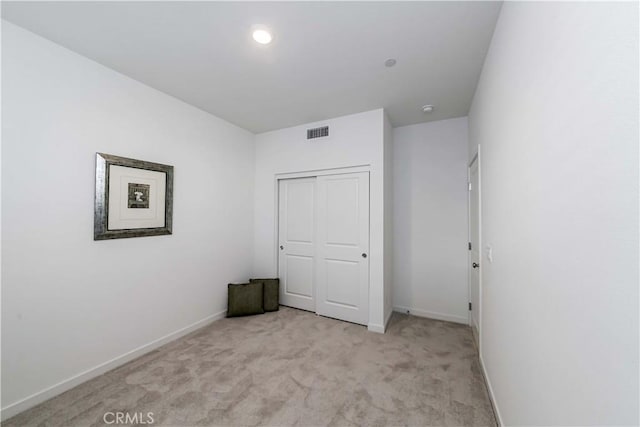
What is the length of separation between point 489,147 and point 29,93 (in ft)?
11.6

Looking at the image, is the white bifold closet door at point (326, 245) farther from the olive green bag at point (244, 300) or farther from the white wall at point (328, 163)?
the olive green bag at point (244, 300)

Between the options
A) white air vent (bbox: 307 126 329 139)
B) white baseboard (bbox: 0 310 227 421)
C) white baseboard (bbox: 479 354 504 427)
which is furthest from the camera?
white air vent (bbox: 307 126 329 139)

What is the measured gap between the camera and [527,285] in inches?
45.9

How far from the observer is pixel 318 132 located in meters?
3.45

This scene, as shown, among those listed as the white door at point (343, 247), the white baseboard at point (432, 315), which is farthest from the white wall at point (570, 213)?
the white baseboard at point (432, 315)

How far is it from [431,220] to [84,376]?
4012mm

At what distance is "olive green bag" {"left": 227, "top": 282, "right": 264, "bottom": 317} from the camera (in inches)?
132

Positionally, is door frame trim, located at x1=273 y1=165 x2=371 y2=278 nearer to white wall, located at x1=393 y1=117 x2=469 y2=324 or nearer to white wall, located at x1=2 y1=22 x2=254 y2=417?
white wall, located at x1=393 y1=117 x2=469 y2=324

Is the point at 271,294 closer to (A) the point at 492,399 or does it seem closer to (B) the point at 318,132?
(B) the point at 318,132

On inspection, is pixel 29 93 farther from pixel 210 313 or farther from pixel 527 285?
pixel 527 285

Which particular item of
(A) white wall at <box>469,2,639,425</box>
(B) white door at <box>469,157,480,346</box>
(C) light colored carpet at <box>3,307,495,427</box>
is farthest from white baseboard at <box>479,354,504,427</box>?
(B) white door at <box>469,157,480,346</box>

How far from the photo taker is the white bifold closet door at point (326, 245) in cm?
318

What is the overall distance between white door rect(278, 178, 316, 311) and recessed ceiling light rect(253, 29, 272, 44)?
6.49 ft

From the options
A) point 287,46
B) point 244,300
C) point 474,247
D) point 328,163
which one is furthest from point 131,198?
point 474,247
